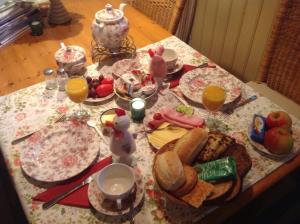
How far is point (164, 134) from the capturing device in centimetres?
102

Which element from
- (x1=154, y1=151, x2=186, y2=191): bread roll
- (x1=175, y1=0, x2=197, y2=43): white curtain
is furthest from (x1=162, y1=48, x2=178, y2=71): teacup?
(x1=175, y1=0, x2=197, y2=43): white curtain

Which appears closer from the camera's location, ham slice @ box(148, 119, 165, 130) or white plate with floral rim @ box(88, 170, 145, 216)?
white plate with floral rim @ box(88, 170, 145, 216)

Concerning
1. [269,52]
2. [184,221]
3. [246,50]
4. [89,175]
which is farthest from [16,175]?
[246,50]

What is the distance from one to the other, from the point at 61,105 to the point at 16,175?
34 cm

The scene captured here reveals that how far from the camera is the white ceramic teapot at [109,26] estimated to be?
1339mm

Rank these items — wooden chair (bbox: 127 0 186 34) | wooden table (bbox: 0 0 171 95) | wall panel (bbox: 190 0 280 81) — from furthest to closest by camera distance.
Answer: wooden chair (bbox: 127 0 186 34)
wall panel (bbox: 190 0 280 81)
wooden table (bbox: 0 0 171 95)

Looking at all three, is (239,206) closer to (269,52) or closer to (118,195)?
(118,195)

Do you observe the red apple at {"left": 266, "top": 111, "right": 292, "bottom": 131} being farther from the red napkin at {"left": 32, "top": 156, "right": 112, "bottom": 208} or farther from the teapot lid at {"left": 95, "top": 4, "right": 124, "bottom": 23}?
the teapot lid at {"left": 95, "top": 4, "right": 124, "bottom": 23}

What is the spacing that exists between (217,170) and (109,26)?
81 cm

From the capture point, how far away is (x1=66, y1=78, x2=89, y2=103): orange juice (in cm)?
107

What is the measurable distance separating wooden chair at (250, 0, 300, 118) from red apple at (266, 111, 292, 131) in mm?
403

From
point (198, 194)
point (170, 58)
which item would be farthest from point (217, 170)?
point (170, 58)

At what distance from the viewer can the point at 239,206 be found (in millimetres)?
856

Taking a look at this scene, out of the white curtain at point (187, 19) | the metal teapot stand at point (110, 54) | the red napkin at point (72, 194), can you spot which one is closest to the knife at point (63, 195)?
the red napkin at point (72, 194)
